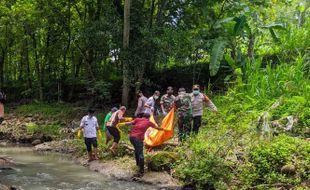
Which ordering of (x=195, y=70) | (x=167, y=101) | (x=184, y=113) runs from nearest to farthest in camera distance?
(x=184, y=113) → (x=167, y=101) → (x=195, y=70)

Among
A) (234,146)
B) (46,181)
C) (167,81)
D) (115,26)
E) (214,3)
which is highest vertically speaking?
(214,3)

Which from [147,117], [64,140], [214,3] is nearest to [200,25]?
[214,3]

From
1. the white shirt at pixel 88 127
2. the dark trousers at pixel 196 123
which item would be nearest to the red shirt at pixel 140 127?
the dark trousers at pixel 196 123

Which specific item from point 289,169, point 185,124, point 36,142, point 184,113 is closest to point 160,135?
point 185,124

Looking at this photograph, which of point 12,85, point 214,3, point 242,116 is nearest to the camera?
point 242,116

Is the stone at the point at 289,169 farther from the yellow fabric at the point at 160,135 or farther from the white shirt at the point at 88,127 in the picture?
the white shirt at the point at 88,127

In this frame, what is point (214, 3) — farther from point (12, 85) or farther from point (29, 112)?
point (12, 85)

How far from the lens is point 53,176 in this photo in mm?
11734

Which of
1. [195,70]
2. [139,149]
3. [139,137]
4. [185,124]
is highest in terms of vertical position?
[195,70]

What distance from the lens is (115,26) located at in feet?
65.2

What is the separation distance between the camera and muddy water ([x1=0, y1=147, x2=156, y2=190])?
10.5 meters

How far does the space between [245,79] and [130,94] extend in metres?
8.53

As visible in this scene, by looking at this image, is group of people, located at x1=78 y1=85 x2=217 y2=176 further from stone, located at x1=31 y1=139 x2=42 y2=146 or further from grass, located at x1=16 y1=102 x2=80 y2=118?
grass, located at x1=16 y1=102 x2=80 y2=118

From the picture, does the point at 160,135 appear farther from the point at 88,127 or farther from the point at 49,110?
the point at 49,110
